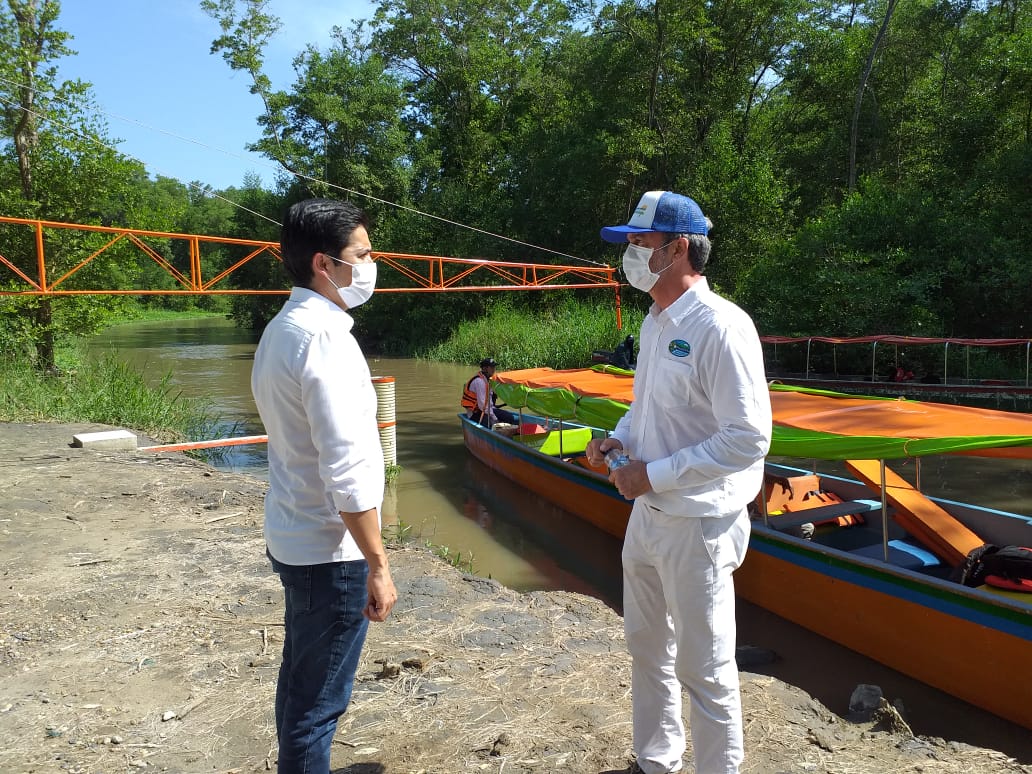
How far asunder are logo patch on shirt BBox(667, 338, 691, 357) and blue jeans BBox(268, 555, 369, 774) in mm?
1180

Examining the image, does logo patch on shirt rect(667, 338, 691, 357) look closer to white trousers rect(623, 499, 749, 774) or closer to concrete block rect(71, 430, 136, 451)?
white trousers rect(623, 499, 749, 774)

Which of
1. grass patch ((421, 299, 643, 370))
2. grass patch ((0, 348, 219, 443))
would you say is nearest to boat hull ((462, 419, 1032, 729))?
grass patch ((0, 348, 219, 443))

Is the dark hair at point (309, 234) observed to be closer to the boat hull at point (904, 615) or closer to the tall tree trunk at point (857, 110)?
the boat hull at point (904, 615)

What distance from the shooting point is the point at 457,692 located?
3.59 metres

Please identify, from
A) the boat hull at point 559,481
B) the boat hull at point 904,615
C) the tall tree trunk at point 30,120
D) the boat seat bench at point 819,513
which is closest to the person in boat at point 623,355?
the boat hull at point 559,481

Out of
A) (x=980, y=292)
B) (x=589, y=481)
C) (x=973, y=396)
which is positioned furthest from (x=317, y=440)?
(x=980, y=292)

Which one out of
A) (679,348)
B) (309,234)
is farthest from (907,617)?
(309,234)

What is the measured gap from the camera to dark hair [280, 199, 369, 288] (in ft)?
7.22

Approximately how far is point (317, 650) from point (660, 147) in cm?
3174

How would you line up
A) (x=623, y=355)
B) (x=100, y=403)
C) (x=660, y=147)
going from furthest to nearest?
(x=660, y=147)
(x=623, y=355)
(x=100, y=403)

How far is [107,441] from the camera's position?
9461mm

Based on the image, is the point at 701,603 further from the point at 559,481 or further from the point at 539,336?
the point at 539,336

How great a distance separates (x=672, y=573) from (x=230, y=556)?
13.8ft

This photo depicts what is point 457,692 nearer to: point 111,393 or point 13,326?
point 111,393
